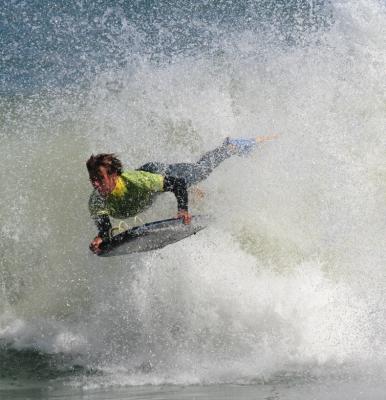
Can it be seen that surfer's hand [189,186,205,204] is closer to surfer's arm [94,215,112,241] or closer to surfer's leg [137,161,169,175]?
surfer's leg [137,161,169,175]

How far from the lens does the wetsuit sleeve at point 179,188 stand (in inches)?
275

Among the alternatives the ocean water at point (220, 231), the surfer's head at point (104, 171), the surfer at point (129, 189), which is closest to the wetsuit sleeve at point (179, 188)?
the surfer at point (129, 189)

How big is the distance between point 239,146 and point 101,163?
2.25 metres

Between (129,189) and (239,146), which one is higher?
(239,146)

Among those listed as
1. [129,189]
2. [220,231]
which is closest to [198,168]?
[129,189]

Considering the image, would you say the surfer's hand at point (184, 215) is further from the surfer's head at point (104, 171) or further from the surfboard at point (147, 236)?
the surfer's head at point (104, 171)

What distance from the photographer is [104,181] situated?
6.61 m

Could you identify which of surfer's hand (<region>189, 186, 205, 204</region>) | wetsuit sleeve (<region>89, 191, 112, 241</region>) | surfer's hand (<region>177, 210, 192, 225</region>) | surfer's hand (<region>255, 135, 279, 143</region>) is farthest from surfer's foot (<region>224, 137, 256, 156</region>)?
wetsuit sleeve (<region>89, 191, 112, 241</region>)

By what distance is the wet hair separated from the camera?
645 cm

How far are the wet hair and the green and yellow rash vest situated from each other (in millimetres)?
231

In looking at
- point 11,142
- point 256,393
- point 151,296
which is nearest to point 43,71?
point 11,142

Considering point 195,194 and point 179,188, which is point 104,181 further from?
point 195,194

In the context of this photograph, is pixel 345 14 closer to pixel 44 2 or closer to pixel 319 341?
pixel 319 341

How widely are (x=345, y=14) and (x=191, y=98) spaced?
3.37 m
